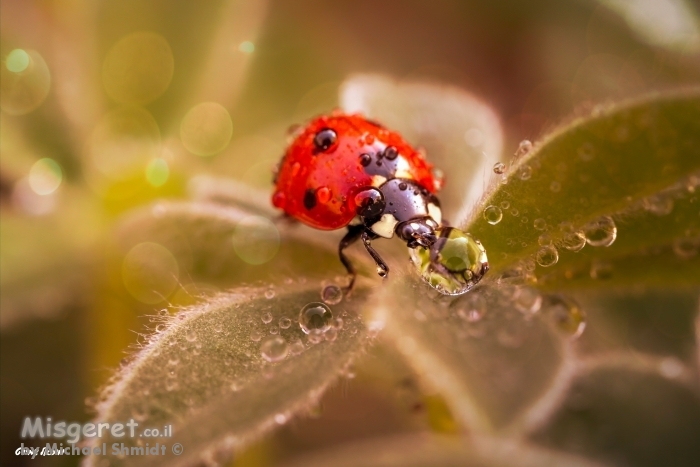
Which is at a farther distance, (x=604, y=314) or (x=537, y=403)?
(x=604, y=314)

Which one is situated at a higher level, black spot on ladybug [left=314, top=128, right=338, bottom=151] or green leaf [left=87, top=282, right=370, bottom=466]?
black spot on ladybug [left=314, top=128, right=338, bottom=151]

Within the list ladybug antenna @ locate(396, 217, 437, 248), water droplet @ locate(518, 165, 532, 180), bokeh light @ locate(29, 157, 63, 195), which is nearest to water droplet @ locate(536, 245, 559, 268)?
water droplet @ locate(518, 165, 532, 180)

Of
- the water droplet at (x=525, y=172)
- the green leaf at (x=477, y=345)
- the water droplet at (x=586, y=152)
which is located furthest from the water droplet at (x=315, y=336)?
the water droplet at (x=586, y=152)

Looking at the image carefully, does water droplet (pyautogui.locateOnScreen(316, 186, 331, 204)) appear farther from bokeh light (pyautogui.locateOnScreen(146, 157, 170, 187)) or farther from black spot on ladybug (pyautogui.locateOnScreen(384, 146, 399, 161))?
bokeh light (pyautogui.locateOnScreen(146, 157, 170, 187))

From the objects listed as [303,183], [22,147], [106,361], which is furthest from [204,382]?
[22,147]

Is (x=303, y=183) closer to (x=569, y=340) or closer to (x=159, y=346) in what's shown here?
(x=159, y=346)

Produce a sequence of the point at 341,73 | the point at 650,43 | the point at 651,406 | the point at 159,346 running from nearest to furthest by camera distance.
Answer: the point at 159,346
the point at 651,406
the point at 650,43
the point at 341,73
